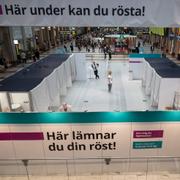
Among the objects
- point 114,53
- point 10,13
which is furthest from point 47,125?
point 114,53

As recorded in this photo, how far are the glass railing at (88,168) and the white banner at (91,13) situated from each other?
371 centimetres

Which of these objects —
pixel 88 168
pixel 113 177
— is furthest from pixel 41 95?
pixel 113 177

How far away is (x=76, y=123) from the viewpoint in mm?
5453

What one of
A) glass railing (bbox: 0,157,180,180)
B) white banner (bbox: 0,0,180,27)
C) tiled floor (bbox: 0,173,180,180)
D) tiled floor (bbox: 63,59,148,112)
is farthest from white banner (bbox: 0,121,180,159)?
tiled floor (bbox: 63,59,148,112)

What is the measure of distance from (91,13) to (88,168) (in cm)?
408

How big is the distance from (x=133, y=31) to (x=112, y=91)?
3799 cm

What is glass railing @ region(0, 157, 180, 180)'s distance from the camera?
18.6ft

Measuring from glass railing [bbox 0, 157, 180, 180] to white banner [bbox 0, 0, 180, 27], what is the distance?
12.2ft

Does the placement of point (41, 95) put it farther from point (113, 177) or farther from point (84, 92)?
point (84, 92)

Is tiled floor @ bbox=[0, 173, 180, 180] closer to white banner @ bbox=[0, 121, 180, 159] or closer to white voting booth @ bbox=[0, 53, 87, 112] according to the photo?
white banner @ bbox=[0, 121, 180, 159]

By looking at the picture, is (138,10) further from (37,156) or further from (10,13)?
(37,156)

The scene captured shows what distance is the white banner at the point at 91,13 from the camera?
3184mm

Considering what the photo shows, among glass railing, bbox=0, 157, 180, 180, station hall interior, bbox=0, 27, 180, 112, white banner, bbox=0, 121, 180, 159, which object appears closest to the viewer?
white banner, bbox=0, 121, 180, 159

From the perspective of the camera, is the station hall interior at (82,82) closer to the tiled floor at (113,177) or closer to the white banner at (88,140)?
the white banner at (88,140)
